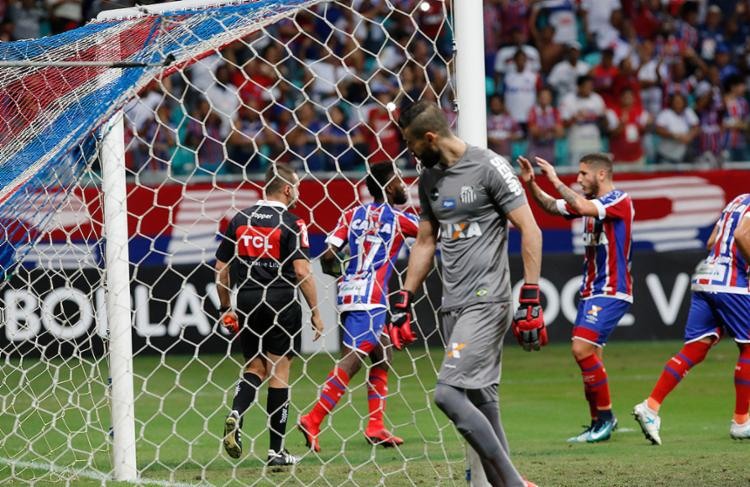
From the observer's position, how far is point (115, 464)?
6953 millimetres

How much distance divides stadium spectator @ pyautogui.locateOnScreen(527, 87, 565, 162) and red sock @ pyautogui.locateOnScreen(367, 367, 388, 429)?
8141 millimetres

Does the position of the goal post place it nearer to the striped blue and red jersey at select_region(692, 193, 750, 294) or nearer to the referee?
the referee

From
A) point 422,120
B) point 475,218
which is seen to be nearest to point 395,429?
point 475,218

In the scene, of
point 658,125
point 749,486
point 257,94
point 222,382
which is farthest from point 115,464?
point 658,125

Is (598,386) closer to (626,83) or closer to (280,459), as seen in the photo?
(280,459)

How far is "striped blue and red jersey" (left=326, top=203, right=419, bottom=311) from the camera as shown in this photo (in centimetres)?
855

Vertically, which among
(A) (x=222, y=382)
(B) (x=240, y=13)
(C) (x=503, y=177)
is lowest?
(A) (x=222, y=382)

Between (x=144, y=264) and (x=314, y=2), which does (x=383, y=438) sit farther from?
(x=144, y=264)

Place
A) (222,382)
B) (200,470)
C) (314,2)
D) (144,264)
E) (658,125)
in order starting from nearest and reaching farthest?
(314,2), (200,470), (222,382), (144,264), (658,125)

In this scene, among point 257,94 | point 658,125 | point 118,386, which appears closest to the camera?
point 118,386

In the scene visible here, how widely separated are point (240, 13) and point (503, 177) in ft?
5.79

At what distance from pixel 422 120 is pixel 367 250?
307 centimetres

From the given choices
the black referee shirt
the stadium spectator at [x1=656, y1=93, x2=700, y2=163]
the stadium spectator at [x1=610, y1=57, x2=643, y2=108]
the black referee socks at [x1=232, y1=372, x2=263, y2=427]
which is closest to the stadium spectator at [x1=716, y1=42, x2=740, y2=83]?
the stadium spectator at [x1=656, y1=93, x2=700, y2=163]

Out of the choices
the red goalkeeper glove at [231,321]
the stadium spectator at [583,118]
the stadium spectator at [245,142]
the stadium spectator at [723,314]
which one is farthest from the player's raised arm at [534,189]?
the stadium spectator at [583,118]
